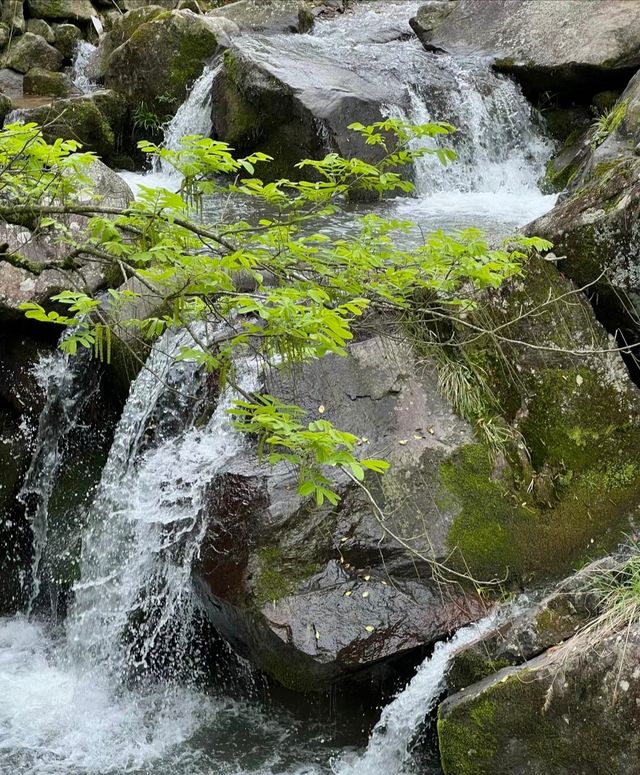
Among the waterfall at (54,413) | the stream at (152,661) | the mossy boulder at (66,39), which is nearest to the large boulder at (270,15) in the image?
the mossy boulder at (66,39)

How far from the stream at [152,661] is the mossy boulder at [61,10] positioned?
428 inches

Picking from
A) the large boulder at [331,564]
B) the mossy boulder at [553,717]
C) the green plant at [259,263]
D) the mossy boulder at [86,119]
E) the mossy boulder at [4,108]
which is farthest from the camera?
the mossy boulder at [4,108]

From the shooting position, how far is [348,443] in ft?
8.89

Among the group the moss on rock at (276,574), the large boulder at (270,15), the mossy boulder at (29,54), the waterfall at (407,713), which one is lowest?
the waterfall at (407,713)

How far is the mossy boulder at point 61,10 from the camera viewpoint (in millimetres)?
14817

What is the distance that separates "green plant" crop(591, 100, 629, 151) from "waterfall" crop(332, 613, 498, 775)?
15.7ft

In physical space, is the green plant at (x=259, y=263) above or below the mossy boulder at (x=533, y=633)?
above

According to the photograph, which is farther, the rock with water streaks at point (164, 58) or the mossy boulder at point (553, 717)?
the rock with water streaks at point (164, 58)

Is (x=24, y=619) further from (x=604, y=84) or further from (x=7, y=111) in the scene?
(x=604, y=84)

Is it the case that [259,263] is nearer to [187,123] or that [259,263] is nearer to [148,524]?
[148,524]

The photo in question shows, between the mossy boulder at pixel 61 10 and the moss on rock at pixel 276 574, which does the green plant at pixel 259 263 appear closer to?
the moss on rock at pixel 276 574

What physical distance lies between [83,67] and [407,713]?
12.4m

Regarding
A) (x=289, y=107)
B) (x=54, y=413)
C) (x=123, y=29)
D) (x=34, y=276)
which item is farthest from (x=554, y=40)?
(x=54, y=413)

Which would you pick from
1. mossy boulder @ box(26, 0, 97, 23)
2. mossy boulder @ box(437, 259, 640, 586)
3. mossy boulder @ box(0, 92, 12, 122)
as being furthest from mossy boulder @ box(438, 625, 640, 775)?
mossy boulder @ box(26, 0, 97, 23)
